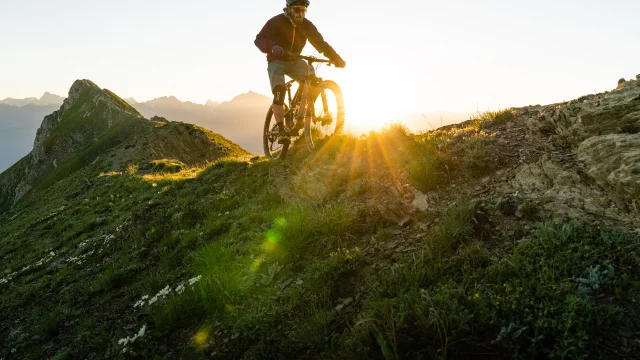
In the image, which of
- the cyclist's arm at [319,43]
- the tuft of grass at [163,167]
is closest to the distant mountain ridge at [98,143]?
the tuft of grass at [163,167]

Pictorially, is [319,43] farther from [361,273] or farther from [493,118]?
[361,273]

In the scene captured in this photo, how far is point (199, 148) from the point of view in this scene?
39562 millimetres

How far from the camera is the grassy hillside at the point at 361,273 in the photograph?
109 inches

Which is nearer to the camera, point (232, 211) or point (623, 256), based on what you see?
point (623, 256)

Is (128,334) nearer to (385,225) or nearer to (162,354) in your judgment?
(162,354)

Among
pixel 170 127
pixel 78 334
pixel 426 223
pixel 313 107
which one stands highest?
pixel 170 127

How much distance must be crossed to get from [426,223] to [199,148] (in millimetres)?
38251

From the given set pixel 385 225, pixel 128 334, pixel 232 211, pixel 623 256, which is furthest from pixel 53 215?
pixel 623 256

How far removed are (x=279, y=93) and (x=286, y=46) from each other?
1.24 meters

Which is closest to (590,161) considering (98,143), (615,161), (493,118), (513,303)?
(615,161)

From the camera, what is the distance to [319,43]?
31.5 feet

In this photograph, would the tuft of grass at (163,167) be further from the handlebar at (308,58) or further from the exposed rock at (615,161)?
the exposed rock at (615,161)

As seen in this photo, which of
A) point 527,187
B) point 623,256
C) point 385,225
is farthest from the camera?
point 385,225

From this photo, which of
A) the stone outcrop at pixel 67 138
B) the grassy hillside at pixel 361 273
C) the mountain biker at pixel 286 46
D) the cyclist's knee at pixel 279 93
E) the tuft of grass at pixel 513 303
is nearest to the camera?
the tuft of grass at pixel 513 303
